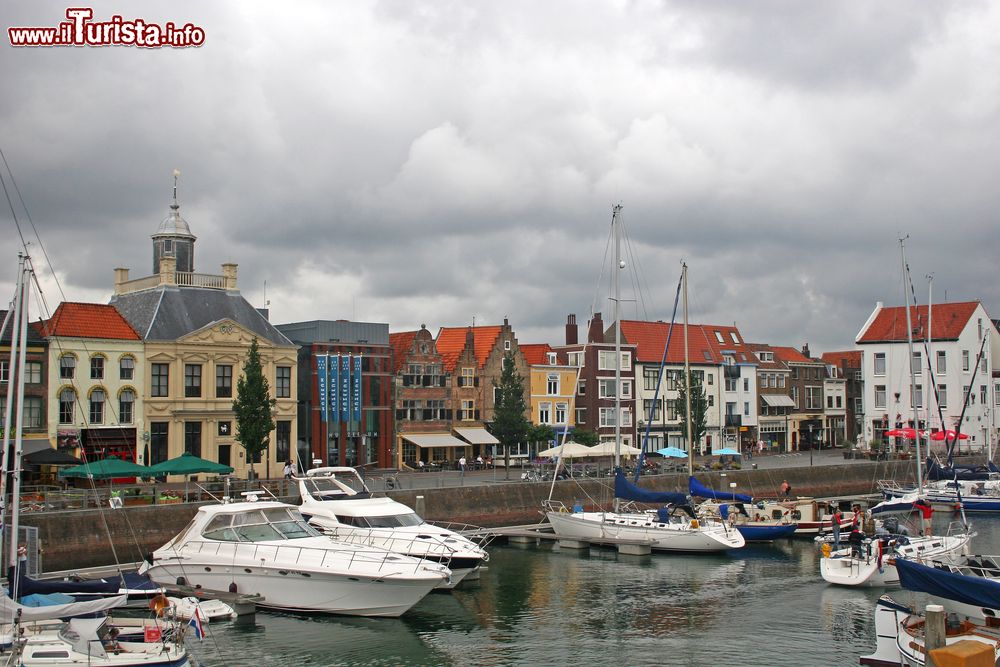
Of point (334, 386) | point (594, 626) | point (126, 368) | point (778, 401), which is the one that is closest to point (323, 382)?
point (334, 386)

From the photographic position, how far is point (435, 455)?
7212 cm

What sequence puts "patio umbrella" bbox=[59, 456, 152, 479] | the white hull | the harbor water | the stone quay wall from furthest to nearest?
the white hull
"patio umbrella" bbox=[59, 456, 152, 479]
the stone quay wall
the harbor water

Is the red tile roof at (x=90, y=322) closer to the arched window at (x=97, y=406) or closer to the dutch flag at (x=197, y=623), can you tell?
the arched window at (x=97, y=406)

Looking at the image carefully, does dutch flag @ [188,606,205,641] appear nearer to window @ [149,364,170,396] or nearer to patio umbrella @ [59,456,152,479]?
patio umbrella @ [59,456,152,479]

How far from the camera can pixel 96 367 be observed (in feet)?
186

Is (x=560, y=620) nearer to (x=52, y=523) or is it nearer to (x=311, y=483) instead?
(x=311, y=483)

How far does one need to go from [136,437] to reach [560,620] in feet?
109

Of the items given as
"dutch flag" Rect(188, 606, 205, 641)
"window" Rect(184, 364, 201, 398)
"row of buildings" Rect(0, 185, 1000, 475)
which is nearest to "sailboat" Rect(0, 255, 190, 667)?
"dutch flag" Rect(188, 606, 205, 641)

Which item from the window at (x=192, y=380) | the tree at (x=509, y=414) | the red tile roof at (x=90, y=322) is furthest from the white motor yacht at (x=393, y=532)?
the tree at (x=509, y=414)

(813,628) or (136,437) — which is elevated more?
(136,437)

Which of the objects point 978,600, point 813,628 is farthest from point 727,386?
point 978,600

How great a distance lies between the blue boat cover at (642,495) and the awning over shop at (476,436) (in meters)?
24.8

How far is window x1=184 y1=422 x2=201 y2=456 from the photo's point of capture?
194ft

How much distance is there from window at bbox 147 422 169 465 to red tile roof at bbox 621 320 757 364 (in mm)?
41294
